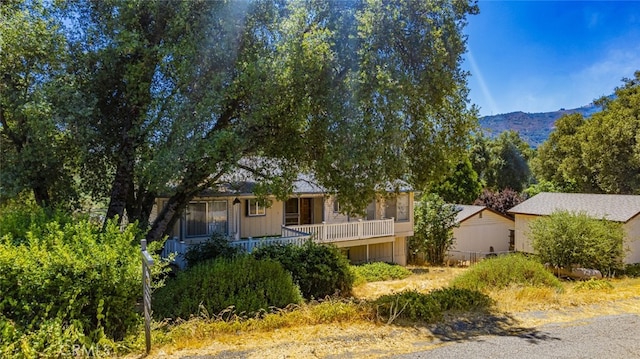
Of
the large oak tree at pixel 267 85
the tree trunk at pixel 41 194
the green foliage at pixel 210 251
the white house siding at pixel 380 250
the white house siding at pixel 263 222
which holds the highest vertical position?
the large oak tree at pixel 267 85

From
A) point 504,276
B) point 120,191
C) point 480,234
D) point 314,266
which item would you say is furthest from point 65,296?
point 480,234

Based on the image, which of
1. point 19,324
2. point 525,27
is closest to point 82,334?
point 19,324

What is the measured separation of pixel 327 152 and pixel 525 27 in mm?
10855

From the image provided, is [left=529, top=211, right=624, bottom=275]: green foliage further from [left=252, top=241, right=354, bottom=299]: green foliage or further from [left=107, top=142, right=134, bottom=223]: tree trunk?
[left=107, top=142, right=134, bottom=223]: tree trunk

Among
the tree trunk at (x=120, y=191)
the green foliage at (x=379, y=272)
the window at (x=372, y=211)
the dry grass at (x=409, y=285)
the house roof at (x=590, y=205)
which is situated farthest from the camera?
the window at (x=372, y=211)

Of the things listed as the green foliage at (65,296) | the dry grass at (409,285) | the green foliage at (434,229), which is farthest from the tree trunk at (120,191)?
the green foliage at (434,229)

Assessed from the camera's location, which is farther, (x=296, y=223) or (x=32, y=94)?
(x=296, y=223)

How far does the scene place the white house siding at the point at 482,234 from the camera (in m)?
26.0

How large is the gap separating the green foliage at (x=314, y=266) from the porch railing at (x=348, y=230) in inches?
165

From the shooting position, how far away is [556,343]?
5.33 m

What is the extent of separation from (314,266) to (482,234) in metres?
18.2

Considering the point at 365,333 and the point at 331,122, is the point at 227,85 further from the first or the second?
the point at 365,333

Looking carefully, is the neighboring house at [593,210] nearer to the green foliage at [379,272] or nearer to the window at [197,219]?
the green foliage at [379,272]

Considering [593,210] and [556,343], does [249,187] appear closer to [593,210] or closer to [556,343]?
[556,343]
